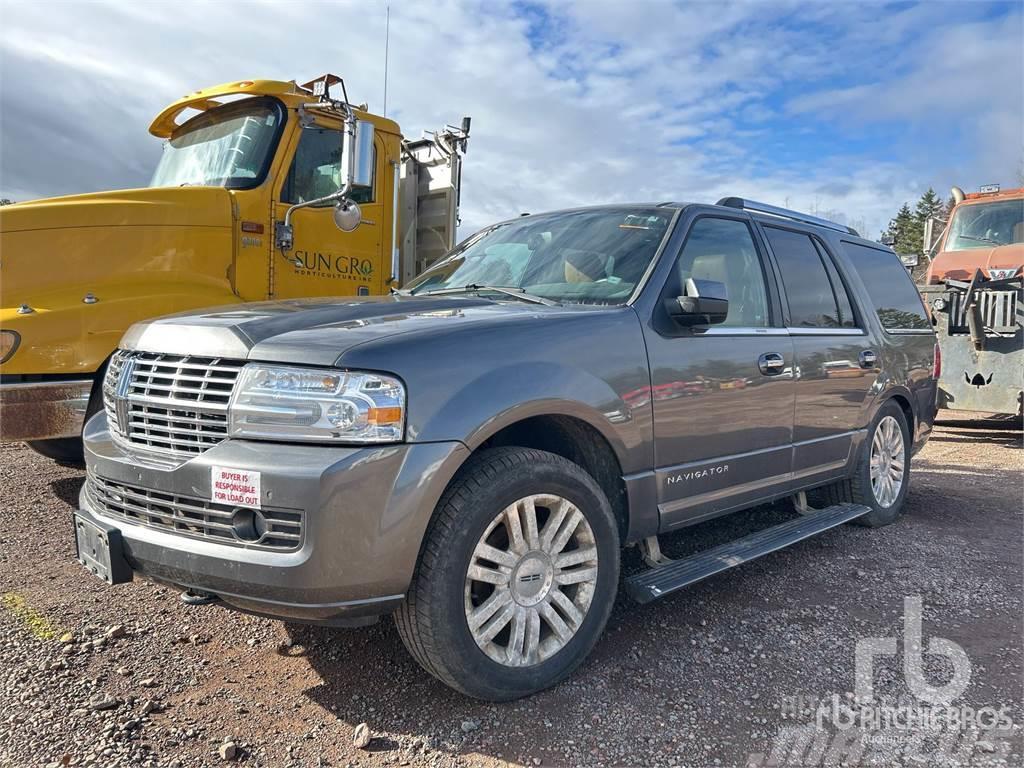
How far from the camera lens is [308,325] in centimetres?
265

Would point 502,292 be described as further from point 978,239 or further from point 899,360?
point 978,239

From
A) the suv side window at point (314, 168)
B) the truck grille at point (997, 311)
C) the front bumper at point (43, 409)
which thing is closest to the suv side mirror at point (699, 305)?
the suv side window at point (314, 168)

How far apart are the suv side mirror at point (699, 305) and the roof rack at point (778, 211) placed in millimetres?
1017

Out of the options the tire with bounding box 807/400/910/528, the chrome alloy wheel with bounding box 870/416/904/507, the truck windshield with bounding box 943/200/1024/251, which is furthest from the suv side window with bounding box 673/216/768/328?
the truck windshield with bounding box 943/200/1024/251

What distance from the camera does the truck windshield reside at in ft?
35.0

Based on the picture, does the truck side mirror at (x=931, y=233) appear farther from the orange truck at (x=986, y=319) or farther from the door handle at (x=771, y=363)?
the door handle at (x=771, y=363)

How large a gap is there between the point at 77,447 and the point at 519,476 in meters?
3.82

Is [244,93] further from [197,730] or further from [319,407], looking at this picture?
[197,730]

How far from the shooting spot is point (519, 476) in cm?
262

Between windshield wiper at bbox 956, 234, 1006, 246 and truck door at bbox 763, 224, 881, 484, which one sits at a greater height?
windshield wiper at bbox 956, 234, 1006, 246

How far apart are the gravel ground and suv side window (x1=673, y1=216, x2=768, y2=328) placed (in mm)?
1391

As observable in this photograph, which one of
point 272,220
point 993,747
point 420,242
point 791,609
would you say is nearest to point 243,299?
point 272,220

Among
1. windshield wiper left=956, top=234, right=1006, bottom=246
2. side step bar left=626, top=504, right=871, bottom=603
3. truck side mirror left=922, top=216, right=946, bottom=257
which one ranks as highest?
truck side mirror left=922, top=216, right=946, bottom=257

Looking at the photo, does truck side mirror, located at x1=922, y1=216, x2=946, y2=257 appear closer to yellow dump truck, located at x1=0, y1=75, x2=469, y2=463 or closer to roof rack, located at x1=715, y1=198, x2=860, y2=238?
roof rack, located at x1=715, y1=198, x2=860, y2=238
